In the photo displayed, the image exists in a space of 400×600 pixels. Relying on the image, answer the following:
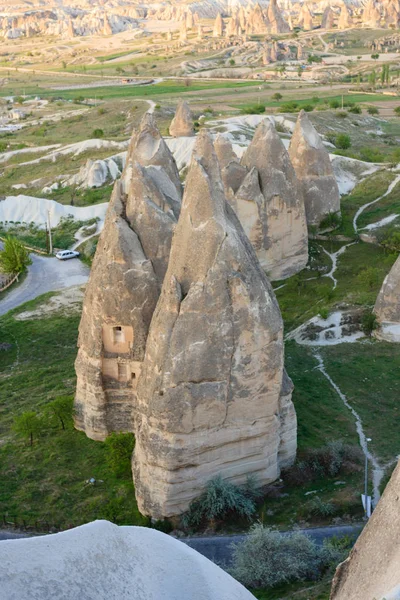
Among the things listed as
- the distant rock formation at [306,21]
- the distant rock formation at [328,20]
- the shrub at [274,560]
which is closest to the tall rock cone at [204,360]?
the shrub at [274,560]

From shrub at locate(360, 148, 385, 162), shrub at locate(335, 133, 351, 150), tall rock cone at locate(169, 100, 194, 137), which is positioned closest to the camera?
shrub at locate(360, 148, 385, 162)

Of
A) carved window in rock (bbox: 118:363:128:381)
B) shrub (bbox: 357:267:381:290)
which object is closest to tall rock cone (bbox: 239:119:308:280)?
shrub (bbox: 357:267:381:290)

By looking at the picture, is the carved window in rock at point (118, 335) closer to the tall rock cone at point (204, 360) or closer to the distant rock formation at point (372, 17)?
the tall rock cone at point (204, 360)

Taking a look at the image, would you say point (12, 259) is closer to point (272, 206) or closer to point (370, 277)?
point (272, 206)

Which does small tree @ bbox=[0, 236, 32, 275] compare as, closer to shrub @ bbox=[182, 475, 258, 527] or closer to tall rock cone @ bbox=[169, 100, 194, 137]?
tall rock cone @ bbox=[169, 100, 194, 137]

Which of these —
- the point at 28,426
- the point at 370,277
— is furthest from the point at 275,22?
the point at 28,426
